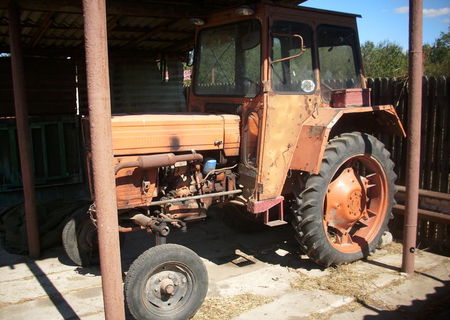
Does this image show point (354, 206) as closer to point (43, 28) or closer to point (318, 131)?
point (318, 131)

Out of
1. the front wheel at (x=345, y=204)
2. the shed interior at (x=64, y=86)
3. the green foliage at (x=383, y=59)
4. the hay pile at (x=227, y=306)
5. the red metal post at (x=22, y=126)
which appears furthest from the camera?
the green foliage at (x=383, y=59)

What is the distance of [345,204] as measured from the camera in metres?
4.44

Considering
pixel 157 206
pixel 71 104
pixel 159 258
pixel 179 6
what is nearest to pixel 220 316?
pixel 159 258

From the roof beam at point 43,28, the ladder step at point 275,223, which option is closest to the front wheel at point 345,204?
the ladder step at point 275,223

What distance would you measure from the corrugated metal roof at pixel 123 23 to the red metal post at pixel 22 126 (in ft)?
0.84

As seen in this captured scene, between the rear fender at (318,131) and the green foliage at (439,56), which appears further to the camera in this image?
the green foliage at (439,56)

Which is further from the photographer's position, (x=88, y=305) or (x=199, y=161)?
(x=199, y=161)

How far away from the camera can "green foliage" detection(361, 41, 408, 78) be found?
2653cm

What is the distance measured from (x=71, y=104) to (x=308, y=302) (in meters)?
5.65

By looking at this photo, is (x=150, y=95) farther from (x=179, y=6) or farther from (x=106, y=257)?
(x=106, y=257)

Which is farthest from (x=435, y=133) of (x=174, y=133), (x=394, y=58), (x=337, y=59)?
(x=394, y=58)

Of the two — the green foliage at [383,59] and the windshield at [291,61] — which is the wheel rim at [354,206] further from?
the green foliage at [383,59]

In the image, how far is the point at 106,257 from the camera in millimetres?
2613

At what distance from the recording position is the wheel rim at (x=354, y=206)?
14.5ft
